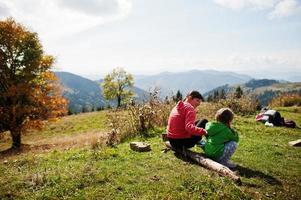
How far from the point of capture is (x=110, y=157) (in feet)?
33.5

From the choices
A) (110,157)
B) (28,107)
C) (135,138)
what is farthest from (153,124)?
(28,107)

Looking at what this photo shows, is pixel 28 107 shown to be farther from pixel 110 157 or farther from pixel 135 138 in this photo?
pixel 110 157

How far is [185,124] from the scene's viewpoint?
391 inches

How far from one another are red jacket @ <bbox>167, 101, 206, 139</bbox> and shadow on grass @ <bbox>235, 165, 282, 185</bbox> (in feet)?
5.16

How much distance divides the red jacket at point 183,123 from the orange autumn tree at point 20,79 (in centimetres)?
2126

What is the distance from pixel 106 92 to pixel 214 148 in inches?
3015

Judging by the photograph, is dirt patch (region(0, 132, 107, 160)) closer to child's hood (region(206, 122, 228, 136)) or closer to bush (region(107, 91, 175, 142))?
bush (region(107, 91, 175, 142))

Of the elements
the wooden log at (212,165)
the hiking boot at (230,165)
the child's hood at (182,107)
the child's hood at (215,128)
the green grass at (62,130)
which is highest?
the child's hood at (182,107)

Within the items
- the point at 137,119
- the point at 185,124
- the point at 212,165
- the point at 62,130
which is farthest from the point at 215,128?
the point at 62,130

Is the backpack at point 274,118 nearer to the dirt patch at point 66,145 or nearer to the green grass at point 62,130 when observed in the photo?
the dirt patch at point 66,145

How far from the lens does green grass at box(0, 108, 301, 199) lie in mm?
7285

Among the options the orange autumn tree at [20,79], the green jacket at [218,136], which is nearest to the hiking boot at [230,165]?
the green jacket at [218,136]

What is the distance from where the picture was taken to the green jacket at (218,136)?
9.46 m

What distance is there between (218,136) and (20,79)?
24010mm
